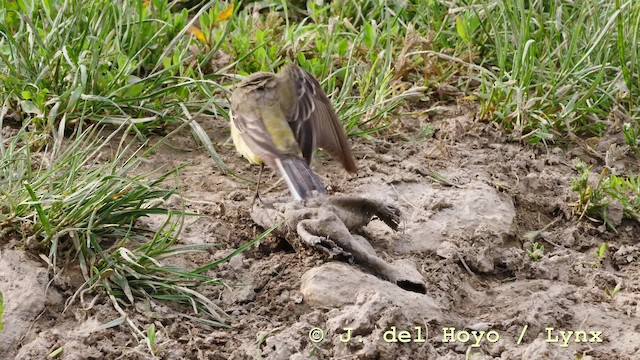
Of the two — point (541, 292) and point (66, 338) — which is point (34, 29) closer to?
point (66, 338)

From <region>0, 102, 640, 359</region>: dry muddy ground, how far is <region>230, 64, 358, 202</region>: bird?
10.9 inches

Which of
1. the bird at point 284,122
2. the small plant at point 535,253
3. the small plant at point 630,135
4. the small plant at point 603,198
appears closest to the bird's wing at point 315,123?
the bird at point 284,122

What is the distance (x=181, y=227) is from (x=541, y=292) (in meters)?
1.77

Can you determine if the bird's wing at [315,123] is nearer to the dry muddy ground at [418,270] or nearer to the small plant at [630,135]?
the dry muddy ground at [418,270]

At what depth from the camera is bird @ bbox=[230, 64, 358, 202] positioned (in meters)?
6.25

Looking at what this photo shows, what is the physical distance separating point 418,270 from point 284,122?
4.16 feet

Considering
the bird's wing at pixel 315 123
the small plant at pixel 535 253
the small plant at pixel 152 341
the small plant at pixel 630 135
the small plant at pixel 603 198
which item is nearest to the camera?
the small plant at pixel 152 341

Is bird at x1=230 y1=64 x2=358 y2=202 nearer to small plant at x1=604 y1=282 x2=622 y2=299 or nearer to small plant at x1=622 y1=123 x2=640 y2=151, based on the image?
small plant at x1=604 y1=282 x2=622 y2=299

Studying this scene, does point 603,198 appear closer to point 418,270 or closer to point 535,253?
point 535,253

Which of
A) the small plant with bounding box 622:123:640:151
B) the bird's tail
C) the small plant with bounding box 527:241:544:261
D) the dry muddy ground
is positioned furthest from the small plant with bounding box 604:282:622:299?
the small plant with bounding box 622:123:640:151

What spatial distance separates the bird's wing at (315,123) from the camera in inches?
251

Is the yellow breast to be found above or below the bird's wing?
below

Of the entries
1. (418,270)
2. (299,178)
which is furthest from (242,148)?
(418,270)

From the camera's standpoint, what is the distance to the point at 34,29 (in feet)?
21.6
